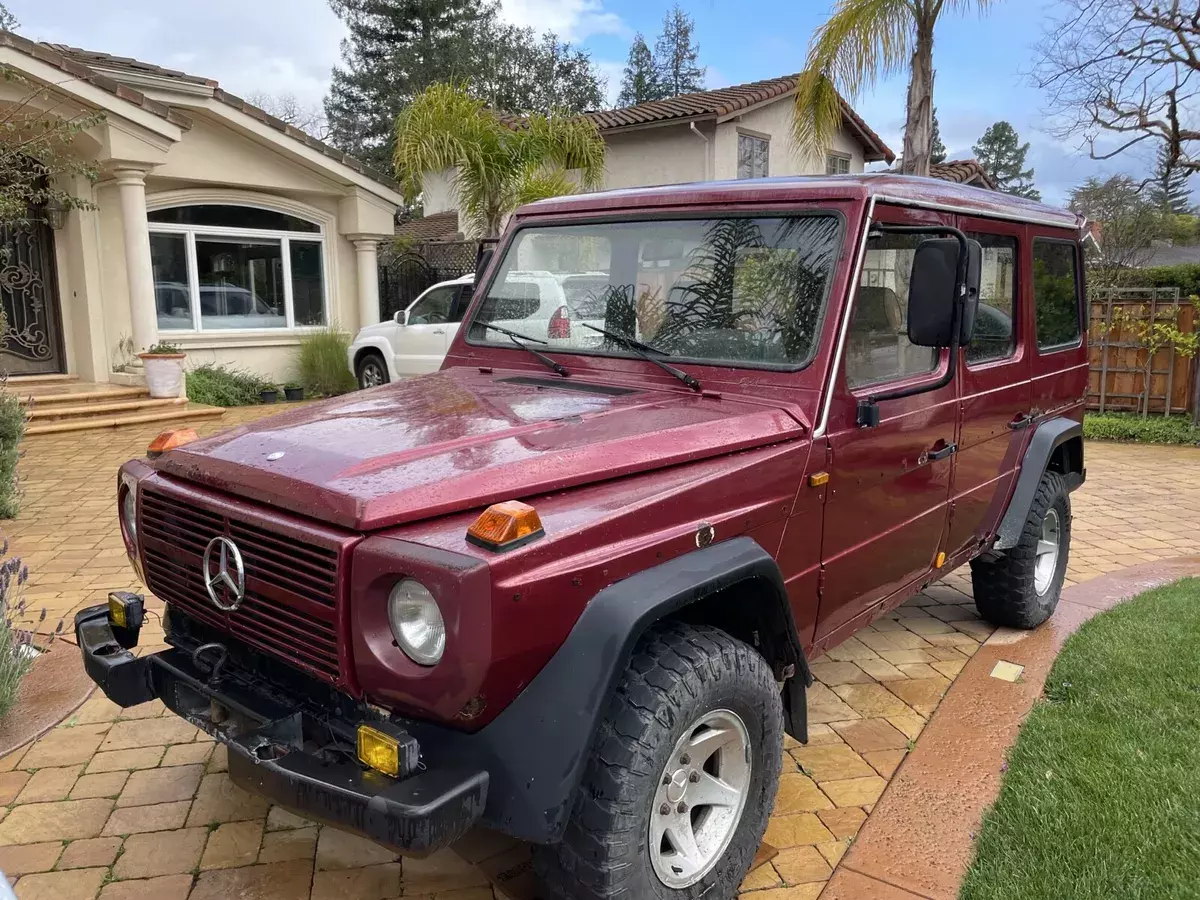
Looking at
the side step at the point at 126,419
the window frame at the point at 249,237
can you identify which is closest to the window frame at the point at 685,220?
the side step at the point at 126,419

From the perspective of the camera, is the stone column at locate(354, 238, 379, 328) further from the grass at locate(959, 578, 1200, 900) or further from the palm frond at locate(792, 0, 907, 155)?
the grass at locate(959, 578, 1200, 900)

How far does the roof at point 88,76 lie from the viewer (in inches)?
403

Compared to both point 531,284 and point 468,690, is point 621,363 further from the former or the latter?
point 468,690

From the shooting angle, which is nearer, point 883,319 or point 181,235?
point 883,319

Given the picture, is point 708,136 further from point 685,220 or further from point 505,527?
point 505,527

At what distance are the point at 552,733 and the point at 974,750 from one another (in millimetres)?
2235

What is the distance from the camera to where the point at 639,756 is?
2174 mm

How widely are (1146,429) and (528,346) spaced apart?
10037 millimetres

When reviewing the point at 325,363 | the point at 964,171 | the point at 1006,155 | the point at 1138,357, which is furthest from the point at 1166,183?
the point at 1006,155

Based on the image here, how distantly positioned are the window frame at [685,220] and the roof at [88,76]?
9.32 metres

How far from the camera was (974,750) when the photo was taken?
3529mm

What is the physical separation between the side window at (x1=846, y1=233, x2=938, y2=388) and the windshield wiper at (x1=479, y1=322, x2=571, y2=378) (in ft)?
3.46

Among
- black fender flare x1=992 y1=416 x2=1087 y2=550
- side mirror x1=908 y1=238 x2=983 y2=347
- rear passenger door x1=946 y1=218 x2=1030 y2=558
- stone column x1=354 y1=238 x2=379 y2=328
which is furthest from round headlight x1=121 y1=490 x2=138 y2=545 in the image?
stone column x1=354 y1=238 x2=379 y2=328

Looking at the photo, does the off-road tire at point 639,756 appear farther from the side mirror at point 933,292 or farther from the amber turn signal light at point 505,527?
the side mirror at point 933,292
